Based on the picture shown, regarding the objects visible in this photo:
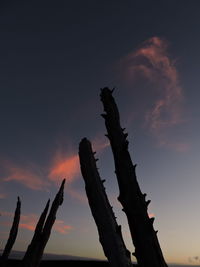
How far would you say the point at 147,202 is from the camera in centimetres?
491

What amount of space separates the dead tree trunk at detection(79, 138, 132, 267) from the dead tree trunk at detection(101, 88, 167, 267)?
223 millimetres

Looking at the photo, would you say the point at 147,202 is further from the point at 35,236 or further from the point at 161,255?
the point at 35,236

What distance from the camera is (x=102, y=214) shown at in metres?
4.83

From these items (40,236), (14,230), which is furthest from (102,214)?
(14,230)

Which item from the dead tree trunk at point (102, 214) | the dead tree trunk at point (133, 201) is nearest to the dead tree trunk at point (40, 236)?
the dead tree trunk at point (102, 214)

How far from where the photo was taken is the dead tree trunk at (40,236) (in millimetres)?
6876

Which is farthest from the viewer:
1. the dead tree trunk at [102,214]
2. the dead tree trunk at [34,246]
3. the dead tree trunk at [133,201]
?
the dead tree trunk at [34,246]

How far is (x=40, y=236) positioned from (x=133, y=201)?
3104 millimetres

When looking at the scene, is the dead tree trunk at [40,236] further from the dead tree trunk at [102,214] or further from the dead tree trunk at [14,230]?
the dead tree trunk at [14,230]

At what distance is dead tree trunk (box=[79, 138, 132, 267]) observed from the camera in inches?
181

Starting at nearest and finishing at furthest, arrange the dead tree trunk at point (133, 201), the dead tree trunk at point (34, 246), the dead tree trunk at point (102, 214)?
the dead tree trunk at point (133, 201), the dead tree trunk at point (102, 214), the dead tree trunk at point (34, 246)

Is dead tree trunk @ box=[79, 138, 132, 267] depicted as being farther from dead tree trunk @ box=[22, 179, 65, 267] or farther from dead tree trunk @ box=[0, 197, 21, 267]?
dead tree trunk @ box=[0, 197, 21, 267]

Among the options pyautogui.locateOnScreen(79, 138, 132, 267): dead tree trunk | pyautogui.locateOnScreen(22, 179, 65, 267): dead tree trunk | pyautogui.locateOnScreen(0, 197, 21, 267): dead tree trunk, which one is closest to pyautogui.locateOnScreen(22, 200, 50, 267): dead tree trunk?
pyautogui.locateOnScreen(22, 179, 65, 267): dead tree trunk

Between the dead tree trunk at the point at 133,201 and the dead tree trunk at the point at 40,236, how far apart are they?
7.97ft
